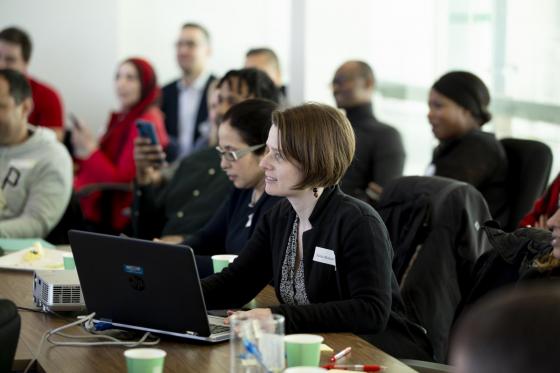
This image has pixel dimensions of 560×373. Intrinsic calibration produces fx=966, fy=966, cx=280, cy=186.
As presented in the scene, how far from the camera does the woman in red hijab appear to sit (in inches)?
230

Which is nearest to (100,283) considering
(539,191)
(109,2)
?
(539,191)

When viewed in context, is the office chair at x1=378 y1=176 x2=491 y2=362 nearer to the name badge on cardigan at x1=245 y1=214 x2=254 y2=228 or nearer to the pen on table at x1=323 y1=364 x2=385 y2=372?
the name badge on cardigan at x1=245 y1=214 x2=254 y2=228

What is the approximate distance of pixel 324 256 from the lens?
2.48 m

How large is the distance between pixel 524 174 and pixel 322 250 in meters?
1.81

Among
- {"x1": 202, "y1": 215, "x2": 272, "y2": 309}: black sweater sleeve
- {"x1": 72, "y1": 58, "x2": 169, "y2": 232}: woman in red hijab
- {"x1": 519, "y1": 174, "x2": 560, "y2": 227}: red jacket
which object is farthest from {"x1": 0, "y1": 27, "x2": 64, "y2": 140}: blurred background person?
{"x1": 202, "y1": 215, "x2": 272, "y2": 309}: black sweater sleeve

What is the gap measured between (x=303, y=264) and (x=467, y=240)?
0.73 m

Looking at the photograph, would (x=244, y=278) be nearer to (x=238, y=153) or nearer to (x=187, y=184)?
(x=238, y=153)

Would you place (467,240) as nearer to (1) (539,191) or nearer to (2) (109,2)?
(1) (539,191)

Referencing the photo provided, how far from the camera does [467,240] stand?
305 centimetres

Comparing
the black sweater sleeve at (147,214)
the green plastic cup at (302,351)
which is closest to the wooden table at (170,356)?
the green plastic cup at (302,351)

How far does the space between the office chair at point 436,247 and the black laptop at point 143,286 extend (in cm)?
88

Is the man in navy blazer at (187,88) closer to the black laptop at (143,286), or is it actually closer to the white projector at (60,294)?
the white projector at (60,294)

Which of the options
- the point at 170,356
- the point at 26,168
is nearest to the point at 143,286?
the point at 170,356

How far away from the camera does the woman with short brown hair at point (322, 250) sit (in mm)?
2352
